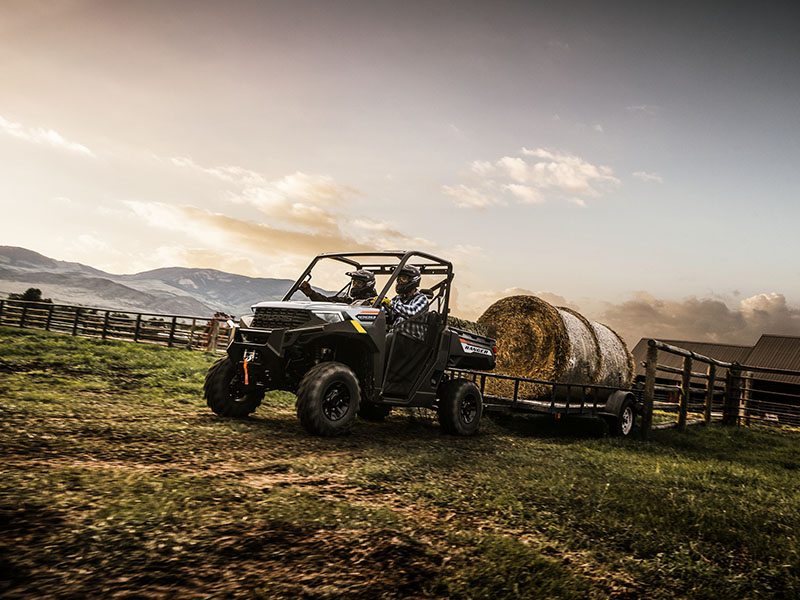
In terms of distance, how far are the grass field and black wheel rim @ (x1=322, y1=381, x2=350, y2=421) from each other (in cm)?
30

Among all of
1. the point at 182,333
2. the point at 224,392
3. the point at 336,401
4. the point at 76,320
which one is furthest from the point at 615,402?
the point at 76,320

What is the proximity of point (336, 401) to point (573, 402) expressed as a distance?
17.8ft

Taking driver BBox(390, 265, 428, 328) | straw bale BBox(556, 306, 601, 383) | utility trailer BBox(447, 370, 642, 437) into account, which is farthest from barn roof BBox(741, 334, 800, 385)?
driver BBox(390, 265, 428, 328)

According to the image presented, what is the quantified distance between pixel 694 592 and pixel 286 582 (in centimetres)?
194

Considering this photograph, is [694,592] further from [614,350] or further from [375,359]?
[614,350]

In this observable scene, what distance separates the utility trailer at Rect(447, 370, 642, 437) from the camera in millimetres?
8106

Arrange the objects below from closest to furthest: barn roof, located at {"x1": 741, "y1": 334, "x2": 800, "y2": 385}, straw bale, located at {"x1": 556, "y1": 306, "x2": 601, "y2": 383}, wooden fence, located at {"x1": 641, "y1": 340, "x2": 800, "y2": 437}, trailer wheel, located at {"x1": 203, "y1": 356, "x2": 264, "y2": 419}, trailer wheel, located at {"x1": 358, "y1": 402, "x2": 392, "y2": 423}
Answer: trailer wheel, located at {"x1": 203, "y1": 356, "x2": 264, "y2": 419} → trailer wheel, located at {"x1": 358, "y1": 402, "x2": 392, "y2": 423} → straw bale, located at {"x1": 556, "y1": 306, "x2": 601, "y2": 383} → wooden fence, located at {"x1": 641, "y1": 340, "x2": 800, "y2": 437} → barn roof, located at {"x1": 741, "y1": 334, "x2": 800, "y2": 385}

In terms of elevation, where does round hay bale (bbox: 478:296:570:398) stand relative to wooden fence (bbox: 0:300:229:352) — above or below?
above

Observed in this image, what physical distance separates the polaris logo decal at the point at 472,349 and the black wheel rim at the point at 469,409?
0.66 m

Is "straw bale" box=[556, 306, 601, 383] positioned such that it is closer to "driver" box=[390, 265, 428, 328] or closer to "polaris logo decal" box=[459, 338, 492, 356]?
"polaris logo decal" box=[459, 338, 492, 356]

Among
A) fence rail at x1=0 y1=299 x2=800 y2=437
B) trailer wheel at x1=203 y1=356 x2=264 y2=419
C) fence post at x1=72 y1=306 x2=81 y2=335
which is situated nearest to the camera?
trailer wheel at x1=203 y1=356 x2=264 y2=419

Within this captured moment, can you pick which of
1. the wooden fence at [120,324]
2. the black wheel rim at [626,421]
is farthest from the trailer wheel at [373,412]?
the wooden fence at [120,324]

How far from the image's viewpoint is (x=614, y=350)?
10680mm

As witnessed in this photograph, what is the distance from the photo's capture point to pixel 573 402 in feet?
32.3
